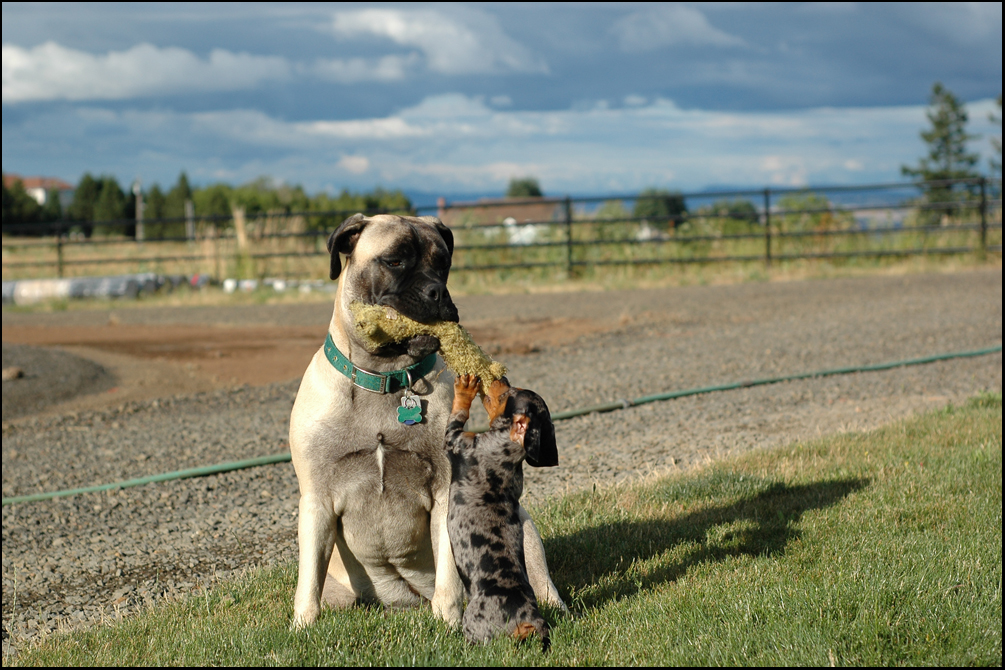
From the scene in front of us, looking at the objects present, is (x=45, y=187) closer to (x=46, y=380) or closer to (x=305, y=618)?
(x=46, y=380)

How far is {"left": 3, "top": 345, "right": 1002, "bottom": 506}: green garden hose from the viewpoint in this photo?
243 inches

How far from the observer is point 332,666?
3.05 m

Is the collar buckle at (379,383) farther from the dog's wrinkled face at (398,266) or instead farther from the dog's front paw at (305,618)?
the dog's front paw at (305,618)

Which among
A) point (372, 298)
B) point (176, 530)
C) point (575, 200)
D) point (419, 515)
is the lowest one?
point (176, 530)

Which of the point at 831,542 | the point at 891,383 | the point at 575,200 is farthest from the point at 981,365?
the point at 575,200

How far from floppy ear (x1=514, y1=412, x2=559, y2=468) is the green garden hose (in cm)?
372

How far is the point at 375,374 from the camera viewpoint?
340 cm

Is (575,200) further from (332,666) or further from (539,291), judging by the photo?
(332,666)

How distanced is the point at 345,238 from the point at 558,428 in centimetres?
407

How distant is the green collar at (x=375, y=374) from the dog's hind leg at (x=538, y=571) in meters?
0.68

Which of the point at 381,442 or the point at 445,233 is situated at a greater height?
the point at 445,233

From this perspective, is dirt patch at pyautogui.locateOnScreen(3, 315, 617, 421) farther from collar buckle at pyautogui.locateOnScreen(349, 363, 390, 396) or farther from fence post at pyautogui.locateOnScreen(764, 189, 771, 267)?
fence post at pyautogui.locateOnScreen(764, 189, 771, 267)

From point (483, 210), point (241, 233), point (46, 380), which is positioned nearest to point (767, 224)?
point (483, 210)

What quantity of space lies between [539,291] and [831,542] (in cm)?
1374
